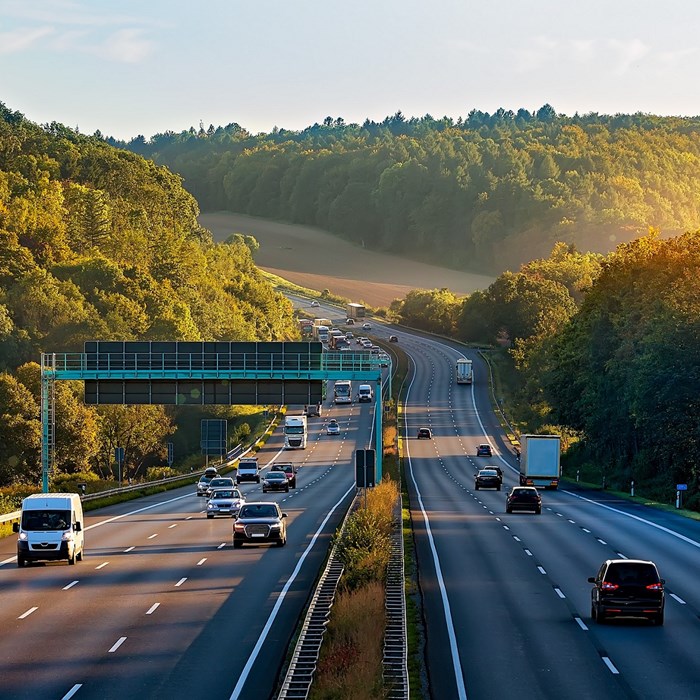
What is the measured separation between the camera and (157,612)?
32406 mm

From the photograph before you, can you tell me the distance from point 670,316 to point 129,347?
3001 centimetres

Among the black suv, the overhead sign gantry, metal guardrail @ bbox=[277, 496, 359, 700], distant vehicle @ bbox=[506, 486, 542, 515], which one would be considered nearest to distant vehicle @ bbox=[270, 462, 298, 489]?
the overhead sign gantry

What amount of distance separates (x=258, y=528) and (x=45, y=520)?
8.22m

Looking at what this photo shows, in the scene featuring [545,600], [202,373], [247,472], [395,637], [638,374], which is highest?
[638,374]

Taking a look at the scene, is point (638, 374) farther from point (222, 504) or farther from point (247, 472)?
point (247, 472)

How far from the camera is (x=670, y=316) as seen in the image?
261 feet

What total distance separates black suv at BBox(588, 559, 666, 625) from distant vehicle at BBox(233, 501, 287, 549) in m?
18.6

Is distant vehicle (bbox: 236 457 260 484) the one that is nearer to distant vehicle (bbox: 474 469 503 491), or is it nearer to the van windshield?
distant vehicle (bbox: 474 469 503 491)

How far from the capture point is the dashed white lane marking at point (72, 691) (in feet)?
75.3

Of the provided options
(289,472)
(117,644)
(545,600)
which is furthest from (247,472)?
(117,644)

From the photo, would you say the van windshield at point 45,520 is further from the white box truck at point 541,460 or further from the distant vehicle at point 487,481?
the distant vehicle at point 487,481

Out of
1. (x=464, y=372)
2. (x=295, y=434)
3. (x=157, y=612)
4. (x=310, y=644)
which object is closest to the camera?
(x=310, y=644)

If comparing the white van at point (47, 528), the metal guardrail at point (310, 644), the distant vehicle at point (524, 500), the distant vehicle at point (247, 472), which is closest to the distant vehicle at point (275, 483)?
the distant vehicle at point (247, 472)

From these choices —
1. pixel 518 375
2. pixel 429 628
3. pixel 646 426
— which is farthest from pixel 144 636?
pixel 518 375
